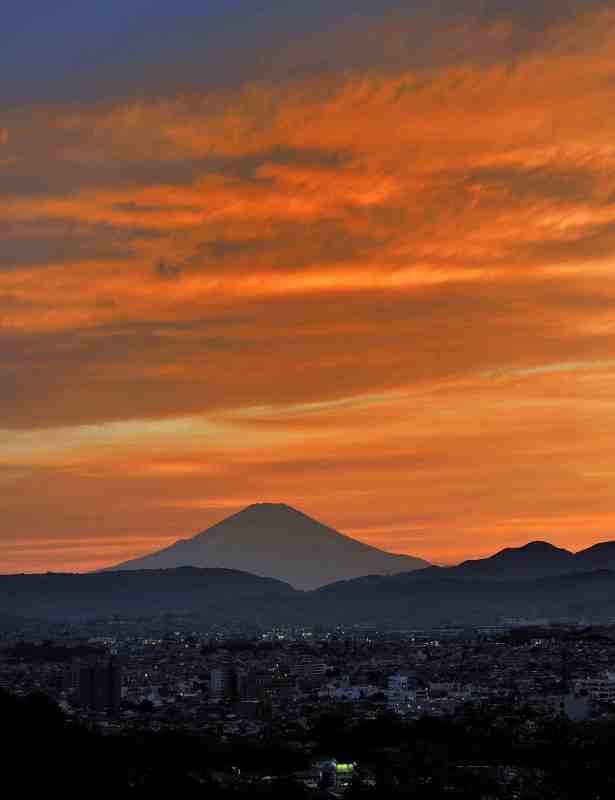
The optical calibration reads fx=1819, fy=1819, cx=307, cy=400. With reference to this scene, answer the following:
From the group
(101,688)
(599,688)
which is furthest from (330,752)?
(599,688)

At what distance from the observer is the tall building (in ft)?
359

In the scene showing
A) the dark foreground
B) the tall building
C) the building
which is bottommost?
the dark foreground

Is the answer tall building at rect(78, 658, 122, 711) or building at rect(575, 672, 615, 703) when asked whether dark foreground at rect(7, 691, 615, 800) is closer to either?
building at rect(575, 672, 615, 703)

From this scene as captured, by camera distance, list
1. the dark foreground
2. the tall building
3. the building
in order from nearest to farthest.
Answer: the dark foreground
the building
the tall building

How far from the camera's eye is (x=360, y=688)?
395 ft

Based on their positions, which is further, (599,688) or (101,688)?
(599,688)

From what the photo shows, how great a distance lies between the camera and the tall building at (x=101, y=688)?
10944cm

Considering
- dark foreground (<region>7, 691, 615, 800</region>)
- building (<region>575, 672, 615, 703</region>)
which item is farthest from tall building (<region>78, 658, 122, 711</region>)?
building (<region>575, 672, 615, 703</region>)

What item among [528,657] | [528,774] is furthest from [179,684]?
[528,774]

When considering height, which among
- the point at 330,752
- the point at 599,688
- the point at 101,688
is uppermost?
the point at 101,688

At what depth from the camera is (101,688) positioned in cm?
11119

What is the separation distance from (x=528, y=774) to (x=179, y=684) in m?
66.1

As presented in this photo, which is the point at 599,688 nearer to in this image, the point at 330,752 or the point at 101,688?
the point at 101,688

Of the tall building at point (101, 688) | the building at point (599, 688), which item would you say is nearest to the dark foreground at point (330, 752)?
the building at point (599, 688)
